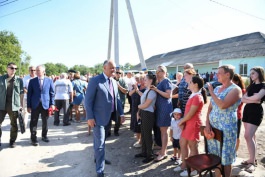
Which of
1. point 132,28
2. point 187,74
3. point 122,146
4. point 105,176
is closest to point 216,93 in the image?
point 187,74

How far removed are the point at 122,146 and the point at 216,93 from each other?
3.01 meters

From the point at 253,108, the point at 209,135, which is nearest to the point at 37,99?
the point at 209,135

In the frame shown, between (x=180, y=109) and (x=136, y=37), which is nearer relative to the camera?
(x=180, y=109)

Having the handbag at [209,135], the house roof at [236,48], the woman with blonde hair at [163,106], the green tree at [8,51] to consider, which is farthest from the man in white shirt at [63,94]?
the green tree at [8,51]

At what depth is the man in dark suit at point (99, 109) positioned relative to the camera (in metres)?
3.44

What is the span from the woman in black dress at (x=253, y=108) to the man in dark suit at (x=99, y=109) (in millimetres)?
2534

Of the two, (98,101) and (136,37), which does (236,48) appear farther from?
(98,101)

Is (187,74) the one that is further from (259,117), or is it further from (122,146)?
(122,146)

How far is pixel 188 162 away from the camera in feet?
8.88

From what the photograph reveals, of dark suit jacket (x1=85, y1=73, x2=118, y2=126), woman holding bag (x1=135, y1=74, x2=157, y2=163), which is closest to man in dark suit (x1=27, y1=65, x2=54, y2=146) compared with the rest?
dark suit jacket (x1=85, y1=73, x2=118, y2=126)

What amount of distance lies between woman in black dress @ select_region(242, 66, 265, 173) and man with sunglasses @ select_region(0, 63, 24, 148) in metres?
5.21

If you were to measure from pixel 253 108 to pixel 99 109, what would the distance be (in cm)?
281

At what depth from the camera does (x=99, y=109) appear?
3.50 metres

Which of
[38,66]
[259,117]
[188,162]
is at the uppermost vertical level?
[38,66]
